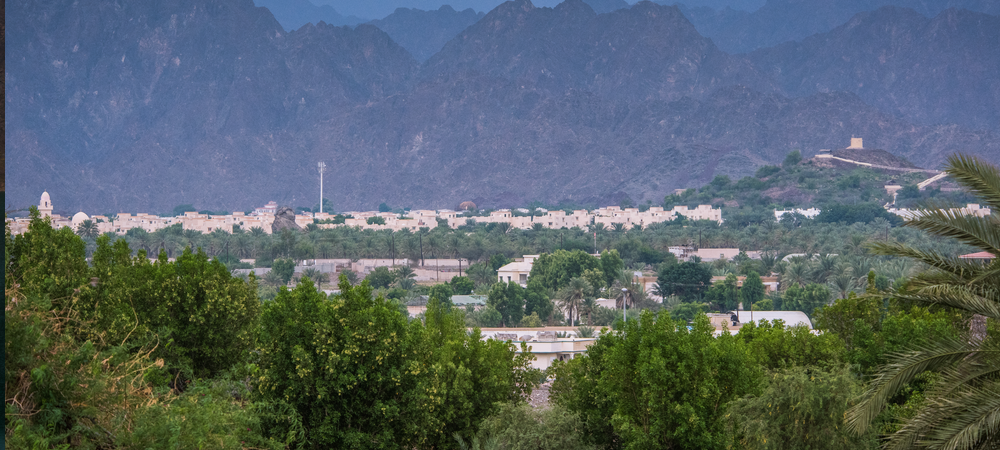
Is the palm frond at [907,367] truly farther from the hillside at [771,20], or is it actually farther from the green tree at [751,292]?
the hillside at [771,20]

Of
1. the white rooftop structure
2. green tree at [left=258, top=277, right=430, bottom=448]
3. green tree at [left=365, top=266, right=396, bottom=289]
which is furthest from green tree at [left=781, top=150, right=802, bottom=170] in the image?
green tree at [left=258, top=277, right=430, bottom=448]

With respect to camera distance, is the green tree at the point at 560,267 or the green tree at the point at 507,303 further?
the green tree at the point at 560,267

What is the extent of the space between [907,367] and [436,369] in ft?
20.6

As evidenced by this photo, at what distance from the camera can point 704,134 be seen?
12469 centimetres

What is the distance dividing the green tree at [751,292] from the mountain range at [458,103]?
220 feet

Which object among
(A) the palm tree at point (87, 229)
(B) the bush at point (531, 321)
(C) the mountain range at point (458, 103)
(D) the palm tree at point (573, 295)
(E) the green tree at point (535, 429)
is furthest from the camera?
(C) the mountain range at point (458, 103)

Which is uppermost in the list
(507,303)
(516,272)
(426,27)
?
(426,27)

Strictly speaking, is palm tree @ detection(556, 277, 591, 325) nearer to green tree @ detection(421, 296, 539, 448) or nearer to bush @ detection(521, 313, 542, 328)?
bush @ detection(521, 313, 542, 328)

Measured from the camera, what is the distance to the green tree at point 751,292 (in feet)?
129

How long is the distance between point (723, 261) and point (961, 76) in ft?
304

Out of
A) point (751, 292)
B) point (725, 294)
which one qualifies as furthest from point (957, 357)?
point (725, 294)

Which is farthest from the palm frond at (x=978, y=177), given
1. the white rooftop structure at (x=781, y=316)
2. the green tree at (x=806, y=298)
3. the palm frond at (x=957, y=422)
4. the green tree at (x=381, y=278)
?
the green tree at (x=381, y=278)

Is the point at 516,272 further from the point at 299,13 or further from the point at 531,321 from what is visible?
the point at 299,13

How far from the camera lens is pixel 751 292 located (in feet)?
129
